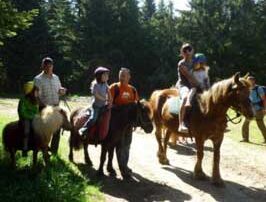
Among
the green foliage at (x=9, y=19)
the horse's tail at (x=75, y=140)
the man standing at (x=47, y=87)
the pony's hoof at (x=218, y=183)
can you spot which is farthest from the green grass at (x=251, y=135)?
the green foliage at (x=9, y=19)

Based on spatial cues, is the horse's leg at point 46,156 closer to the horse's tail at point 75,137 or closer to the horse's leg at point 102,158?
the horse's leg at point 102,158

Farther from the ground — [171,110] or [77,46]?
[77,46]

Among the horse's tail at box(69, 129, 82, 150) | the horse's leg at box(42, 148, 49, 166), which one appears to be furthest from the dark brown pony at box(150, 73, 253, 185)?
the horse's leg at box(42, 148, 49, 166)

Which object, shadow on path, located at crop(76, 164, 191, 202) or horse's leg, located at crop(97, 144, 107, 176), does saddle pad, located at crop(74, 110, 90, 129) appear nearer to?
horse's leg, located at crop(97, 144, 107, 176)

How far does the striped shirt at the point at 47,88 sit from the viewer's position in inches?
414

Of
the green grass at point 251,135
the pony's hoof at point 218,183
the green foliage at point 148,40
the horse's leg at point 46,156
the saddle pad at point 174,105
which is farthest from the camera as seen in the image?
the green foliage at point 148,40

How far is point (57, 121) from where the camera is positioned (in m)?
9.33

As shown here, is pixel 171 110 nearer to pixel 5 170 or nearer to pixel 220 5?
pixel 5 170

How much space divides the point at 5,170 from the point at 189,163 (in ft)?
16.0

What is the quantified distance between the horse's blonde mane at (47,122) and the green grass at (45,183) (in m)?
0.70

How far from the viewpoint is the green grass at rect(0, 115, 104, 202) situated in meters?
8.03

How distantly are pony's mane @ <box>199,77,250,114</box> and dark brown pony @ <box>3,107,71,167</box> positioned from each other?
9.65 feet

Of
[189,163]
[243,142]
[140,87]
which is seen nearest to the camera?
[189,163]

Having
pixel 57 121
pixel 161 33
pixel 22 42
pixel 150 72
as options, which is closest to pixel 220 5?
pixel 161 33
